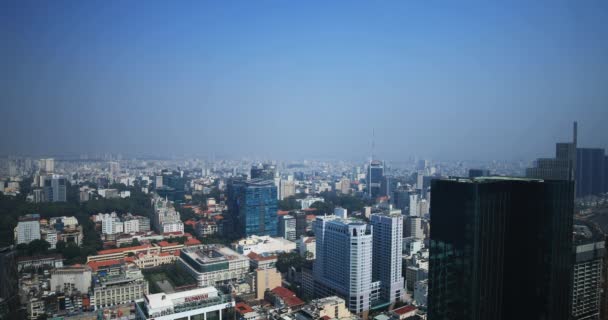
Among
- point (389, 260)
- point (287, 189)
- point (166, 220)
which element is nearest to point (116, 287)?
point (389, 260)

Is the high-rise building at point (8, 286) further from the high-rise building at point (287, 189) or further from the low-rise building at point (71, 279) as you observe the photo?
the high-rise building at point (287, 189)

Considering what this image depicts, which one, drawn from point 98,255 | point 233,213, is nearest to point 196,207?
point 233,213

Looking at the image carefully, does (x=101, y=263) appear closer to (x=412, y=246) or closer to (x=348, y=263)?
(x=348, y=263)

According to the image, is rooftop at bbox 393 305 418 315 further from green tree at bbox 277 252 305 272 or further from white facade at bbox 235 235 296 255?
white facade at bbox 235 235 296 255

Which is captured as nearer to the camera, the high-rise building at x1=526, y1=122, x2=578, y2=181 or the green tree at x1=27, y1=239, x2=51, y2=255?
the high-rise building at x1=526, y1=122, x2=578, y2=181

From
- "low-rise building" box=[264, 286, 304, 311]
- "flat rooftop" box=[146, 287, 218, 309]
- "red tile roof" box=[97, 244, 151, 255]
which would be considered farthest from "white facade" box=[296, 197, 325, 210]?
"flat rooftop" box=[146, 287, 218, 309]

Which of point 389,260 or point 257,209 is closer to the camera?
point 389,260
